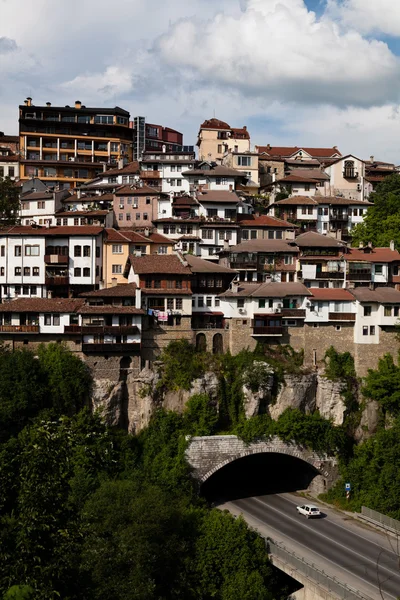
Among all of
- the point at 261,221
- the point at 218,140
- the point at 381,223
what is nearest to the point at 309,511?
the point at 261,221

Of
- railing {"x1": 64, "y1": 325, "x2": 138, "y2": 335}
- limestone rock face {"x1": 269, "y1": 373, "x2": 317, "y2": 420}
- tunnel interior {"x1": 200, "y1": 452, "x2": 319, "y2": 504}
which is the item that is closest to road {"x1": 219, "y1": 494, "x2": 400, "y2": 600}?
tunnel interior {"x1": 200, "y1": 452, "x2": 319, "y2": 504}

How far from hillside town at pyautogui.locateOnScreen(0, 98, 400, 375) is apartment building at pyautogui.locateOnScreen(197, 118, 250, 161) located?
28.6ft

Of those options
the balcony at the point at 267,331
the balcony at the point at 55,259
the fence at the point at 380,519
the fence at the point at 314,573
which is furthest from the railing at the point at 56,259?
the fence at the point at 380,519

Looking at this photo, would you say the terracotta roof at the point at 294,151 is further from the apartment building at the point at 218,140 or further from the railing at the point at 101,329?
the railing at the point at 101,329

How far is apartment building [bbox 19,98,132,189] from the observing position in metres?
98.7

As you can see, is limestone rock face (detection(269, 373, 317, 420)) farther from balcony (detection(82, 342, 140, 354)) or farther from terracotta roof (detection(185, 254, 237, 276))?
balcony (detection(82, 342, 140, 354))

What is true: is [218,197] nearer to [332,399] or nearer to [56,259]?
[56,259]

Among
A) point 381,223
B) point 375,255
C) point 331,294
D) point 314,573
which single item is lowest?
point 314,573

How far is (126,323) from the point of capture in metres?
56.2

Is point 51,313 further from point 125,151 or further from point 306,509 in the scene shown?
point 125,151

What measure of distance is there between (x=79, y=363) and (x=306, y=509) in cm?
1968

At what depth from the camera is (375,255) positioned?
219 ft

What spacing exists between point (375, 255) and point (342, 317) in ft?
31.1

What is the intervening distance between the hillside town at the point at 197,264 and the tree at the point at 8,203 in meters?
0.86
